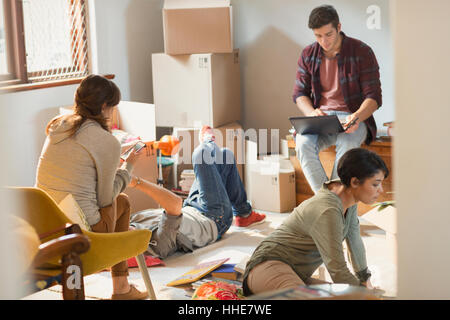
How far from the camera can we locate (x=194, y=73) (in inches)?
195

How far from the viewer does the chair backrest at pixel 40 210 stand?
8.59ft

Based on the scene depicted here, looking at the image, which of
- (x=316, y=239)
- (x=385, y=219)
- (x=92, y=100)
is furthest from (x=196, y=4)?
(x=316, y=239)

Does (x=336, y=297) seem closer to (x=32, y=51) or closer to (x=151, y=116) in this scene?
(x=151, y=116)

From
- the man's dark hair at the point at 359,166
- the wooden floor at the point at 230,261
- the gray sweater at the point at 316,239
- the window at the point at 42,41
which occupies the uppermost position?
the window at the point at 42,41

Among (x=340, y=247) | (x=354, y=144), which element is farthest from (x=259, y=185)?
(x=340, y=247)

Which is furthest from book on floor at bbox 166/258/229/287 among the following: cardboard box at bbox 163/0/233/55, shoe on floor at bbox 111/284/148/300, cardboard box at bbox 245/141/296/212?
cardboard box at bbox 163/0/233/55

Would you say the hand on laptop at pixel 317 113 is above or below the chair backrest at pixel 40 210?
above

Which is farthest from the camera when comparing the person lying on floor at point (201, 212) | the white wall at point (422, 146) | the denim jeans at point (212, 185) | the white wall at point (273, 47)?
the white wall at point (273, 47)

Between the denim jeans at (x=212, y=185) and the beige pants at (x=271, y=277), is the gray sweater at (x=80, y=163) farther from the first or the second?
the denim jeans at (x=212, y=185)

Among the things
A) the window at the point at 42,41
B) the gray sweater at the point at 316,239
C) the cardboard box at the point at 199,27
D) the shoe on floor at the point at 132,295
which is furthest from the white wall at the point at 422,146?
the cardboard box at the point at 199,27

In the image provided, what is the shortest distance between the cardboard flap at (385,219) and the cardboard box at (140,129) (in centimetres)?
158

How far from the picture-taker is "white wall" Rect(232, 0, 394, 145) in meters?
5.06

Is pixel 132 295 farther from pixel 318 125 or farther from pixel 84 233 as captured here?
pixel 318 125
